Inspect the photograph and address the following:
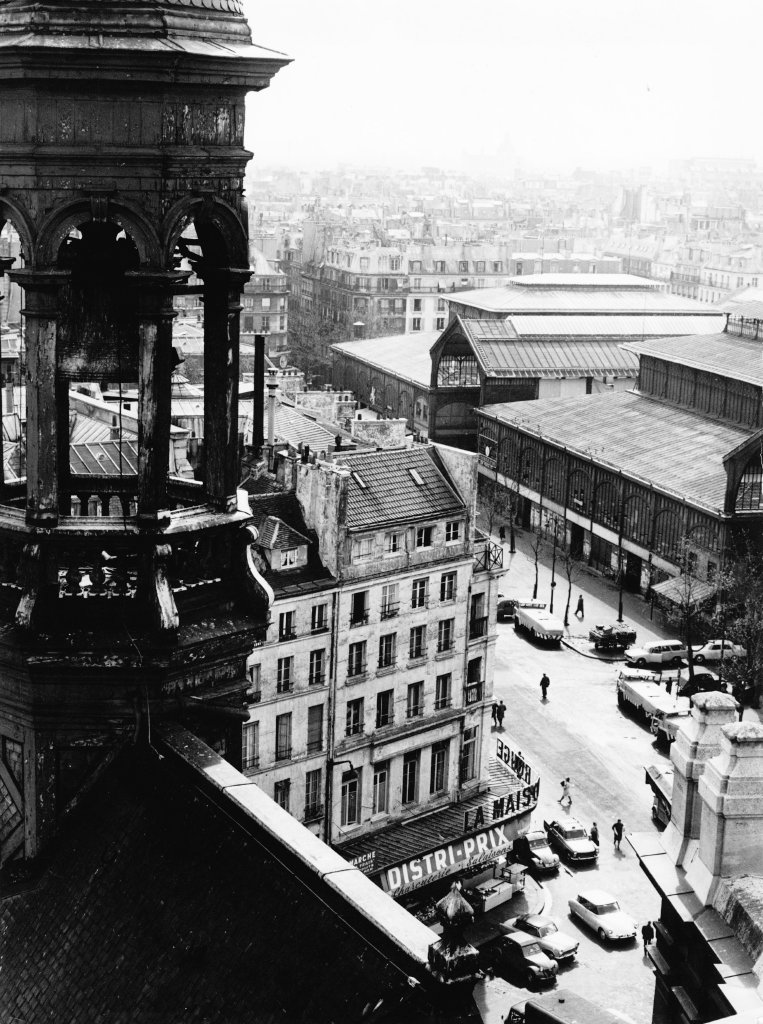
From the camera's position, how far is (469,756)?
60.2 meters

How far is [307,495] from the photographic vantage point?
186 feet

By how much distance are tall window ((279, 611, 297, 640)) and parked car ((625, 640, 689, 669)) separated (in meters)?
31.3

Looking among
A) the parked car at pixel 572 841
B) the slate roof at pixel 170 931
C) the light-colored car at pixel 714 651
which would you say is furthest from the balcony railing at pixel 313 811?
the slate roof at pixel 170 931

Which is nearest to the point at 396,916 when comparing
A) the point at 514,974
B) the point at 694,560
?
the point at 514,974

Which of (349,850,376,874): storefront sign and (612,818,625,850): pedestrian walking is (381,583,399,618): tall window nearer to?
(349,850,376,874): storefront sign

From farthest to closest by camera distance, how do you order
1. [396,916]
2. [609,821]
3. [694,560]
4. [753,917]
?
[694,560] < [609,821] < [753,917] < [396,916]

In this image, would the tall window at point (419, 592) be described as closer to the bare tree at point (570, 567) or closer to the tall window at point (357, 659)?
the tall window at point (357, 659)

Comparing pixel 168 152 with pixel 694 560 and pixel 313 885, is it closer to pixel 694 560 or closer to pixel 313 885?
pixel 313 885

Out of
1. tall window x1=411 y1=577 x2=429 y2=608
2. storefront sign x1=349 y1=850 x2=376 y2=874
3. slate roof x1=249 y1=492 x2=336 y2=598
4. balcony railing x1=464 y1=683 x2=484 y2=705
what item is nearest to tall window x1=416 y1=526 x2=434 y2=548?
tall window x1=411 y1=577 x2=429 y2=608

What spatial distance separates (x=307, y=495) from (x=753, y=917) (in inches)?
1518

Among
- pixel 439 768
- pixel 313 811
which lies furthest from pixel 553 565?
pixel 313 811

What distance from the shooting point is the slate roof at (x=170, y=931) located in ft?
34.8

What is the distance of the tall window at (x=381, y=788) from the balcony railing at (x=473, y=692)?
14.9 ft

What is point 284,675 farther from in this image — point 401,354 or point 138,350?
point 401,354
